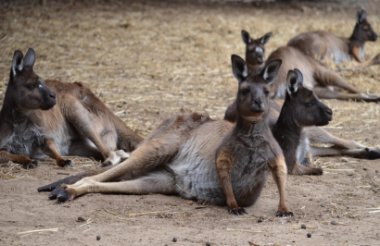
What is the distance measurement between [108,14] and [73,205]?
1071 centimetres

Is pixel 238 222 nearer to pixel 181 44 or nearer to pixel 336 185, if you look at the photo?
pixel 336 185

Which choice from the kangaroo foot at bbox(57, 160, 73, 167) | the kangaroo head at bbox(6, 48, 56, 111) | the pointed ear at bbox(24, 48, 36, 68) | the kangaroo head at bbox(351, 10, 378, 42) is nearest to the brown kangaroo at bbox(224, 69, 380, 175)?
the kangaroo foot at bbox(57, 160, 73, 167)

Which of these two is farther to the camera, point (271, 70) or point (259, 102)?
point (271, 70)

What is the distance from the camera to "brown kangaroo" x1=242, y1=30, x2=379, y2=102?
32.9 ft

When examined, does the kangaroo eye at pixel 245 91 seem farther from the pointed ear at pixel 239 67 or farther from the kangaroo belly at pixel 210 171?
the kangaroo belly at pixel 210 171

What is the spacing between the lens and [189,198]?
5273 millimetres

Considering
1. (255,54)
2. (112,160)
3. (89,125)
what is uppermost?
(255,54)

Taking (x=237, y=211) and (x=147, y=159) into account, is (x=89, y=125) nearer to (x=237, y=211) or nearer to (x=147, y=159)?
(x=147, y=159)

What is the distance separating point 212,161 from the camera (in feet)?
17.3

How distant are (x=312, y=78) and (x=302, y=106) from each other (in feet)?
13.6

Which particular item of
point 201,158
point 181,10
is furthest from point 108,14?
A: point 201,158

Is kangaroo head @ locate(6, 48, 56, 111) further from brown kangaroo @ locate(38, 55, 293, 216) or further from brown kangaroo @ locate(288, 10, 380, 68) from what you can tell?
brown kangaroo @ locate(288, 10, 380, 68)

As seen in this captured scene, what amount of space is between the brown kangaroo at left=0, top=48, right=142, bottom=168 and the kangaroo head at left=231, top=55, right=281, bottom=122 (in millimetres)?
1891

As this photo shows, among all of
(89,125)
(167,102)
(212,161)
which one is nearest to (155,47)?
(167,102)
